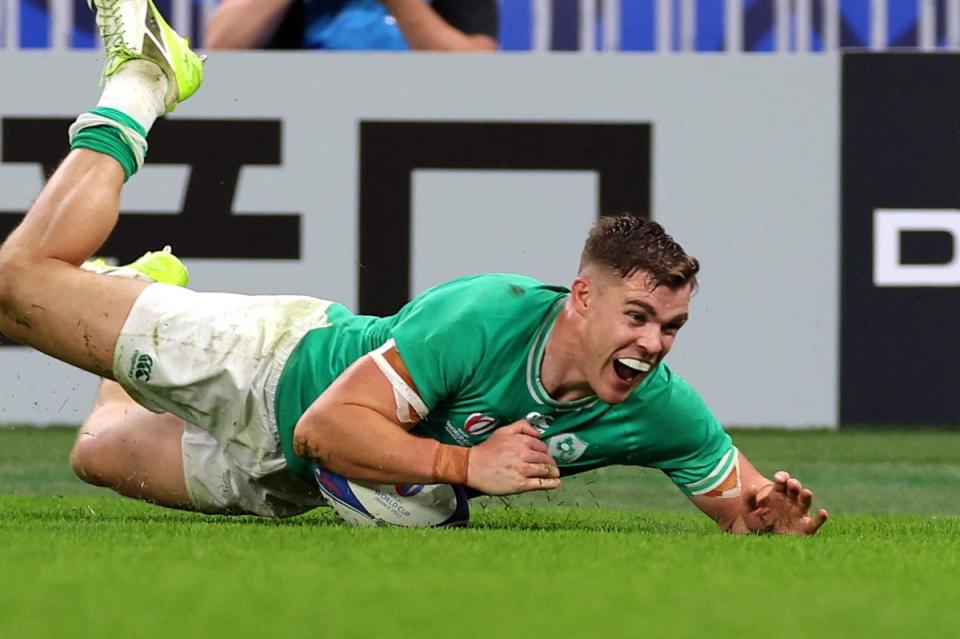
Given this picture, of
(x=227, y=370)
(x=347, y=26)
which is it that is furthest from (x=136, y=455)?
(x=347, y=26)

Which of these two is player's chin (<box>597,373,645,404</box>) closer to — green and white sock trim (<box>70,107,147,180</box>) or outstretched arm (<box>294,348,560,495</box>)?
outstretched arm (<box>294,348,560,495</box>)

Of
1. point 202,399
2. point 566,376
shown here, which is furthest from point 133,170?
point 566,376

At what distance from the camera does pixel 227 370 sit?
4.27m

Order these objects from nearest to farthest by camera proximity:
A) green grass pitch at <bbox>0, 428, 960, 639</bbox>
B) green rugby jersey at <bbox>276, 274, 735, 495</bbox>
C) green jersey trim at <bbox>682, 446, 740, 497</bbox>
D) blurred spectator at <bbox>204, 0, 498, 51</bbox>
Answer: green grass pitch at <bbox>0, 428, 960, 639</bbox> → green rugby jersey at <bbox>276, 274, 735, 495</bbox> → green jersey trim at <bbox>682, 446, 740, 497</bbox> → blurred spectator at <bbox>204, 0, 498, 51</bbox>

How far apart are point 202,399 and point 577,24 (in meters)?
5.49

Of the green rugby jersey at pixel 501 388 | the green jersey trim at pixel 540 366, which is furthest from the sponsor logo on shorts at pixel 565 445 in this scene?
the green jersey trim at pixel 540 366

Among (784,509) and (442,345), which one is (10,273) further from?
(784,509)

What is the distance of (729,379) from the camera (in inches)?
305

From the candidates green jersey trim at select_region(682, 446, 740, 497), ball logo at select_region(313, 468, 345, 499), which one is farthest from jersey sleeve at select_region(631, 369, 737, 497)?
ball logo at select_region(313, 468, 345, 499)

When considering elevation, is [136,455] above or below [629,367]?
below

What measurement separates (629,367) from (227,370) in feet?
3.19

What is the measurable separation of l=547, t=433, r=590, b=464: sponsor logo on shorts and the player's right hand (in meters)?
0.24

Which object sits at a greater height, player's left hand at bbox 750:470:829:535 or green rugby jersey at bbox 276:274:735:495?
green rugby jersey at bbox 276:274:735:495

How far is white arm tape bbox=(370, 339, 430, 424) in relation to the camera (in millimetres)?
3889
